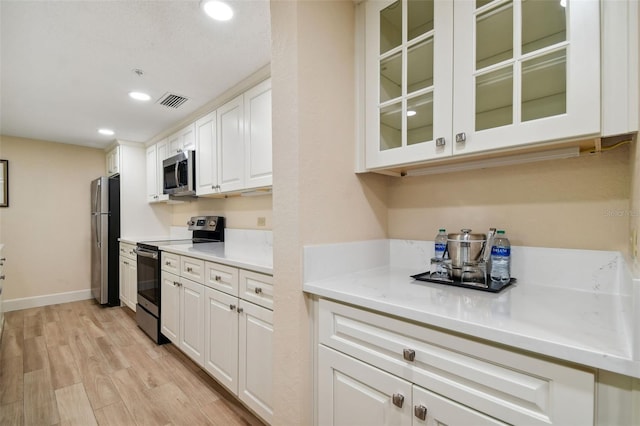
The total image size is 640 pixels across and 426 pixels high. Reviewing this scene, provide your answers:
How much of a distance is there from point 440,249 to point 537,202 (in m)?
0.41

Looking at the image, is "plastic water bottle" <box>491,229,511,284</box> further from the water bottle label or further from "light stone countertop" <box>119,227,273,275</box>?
"light stone countertop" <box>119,227,273,275</box>

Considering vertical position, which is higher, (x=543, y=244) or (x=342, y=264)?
(x=543, y=244)

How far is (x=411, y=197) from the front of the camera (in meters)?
1.54

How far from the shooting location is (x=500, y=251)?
116cm

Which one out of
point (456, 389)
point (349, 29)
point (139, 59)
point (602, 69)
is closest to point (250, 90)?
point (139, 59)

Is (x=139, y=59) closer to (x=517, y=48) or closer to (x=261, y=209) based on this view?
(x=261, y=209)

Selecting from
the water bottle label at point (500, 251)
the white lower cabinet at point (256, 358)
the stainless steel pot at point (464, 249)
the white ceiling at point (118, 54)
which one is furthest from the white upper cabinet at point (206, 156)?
the water bottle label at point (500, 251)

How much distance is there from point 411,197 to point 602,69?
0.83m

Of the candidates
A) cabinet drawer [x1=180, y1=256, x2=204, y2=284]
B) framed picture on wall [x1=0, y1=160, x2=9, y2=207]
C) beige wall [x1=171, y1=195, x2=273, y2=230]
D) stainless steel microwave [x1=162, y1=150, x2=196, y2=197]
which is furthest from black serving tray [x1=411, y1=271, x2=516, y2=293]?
framed picture on wall [x1=0, y1=160, x2=9, y2=207]

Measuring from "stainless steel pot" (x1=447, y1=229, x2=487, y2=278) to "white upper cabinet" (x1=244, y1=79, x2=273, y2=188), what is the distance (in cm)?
132

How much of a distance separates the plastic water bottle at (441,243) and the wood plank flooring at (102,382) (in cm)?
138

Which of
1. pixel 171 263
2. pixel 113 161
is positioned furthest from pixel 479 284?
pixel 113 161

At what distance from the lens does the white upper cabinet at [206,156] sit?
106 inches

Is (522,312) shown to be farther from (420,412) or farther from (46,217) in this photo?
(46,217)
